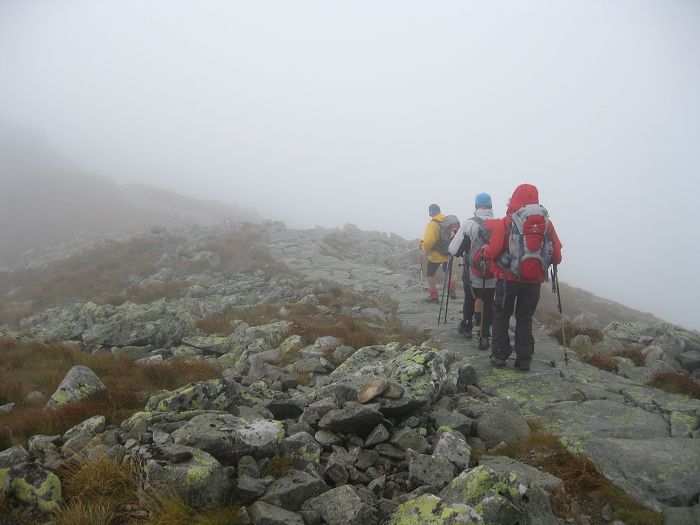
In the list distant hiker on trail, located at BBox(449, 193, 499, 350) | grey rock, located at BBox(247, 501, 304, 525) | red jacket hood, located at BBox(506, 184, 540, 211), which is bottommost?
grey rock, located at BBox(247, 501, 304, 525)

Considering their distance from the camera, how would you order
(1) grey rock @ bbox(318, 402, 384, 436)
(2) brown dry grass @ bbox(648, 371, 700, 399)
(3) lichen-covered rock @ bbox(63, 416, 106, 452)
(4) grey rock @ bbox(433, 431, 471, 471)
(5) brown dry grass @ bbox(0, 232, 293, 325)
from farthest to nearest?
(5) brown dry grass @ bbox(0, 232, 293, 325) < (2) brown dry grass @ bbox(648, 371, 700, 399) < (1) grey rock @ bbox(318, 402, 384, 436) < (3) lichen-covered rock @ bbox(63, 416, 106, 452) < (4) grey rock @ bbox(433, 431, 471, 471)

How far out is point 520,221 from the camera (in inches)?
327

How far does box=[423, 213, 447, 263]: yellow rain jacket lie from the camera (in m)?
14.2

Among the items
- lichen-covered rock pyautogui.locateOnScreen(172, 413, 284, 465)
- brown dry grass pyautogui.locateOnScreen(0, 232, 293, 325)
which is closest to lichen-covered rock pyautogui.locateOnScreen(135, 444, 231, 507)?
lichen-covered rock pyautogui.locateOnScreen(172, 413, 284, 465)

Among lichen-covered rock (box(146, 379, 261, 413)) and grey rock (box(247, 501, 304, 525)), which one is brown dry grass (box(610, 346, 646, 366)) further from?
grey rock (box(247, 501, 304, 525))

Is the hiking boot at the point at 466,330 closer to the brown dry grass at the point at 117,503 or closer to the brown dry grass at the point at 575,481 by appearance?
the brown dry grass at the point at 575,481

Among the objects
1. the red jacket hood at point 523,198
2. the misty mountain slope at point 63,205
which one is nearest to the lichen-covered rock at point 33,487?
the red jacket hood at point 523,198

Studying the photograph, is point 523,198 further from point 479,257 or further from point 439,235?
point 439,235

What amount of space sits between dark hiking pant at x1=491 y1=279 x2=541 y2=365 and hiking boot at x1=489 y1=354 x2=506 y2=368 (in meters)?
0.08

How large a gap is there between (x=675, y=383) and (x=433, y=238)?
7.85 m

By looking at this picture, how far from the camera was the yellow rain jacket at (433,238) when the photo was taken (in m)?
14.2

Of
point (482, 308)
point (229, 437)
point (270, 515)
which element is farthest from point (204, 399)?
point (482, 308)

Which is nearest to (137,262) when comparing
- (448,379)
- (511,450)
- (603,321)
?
(448,379)

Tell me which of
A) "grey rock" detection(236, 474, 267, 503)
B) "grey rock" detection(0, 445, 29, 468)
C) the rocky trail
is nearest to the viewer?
"grey rock" detection(236, 474, 267, 503)
